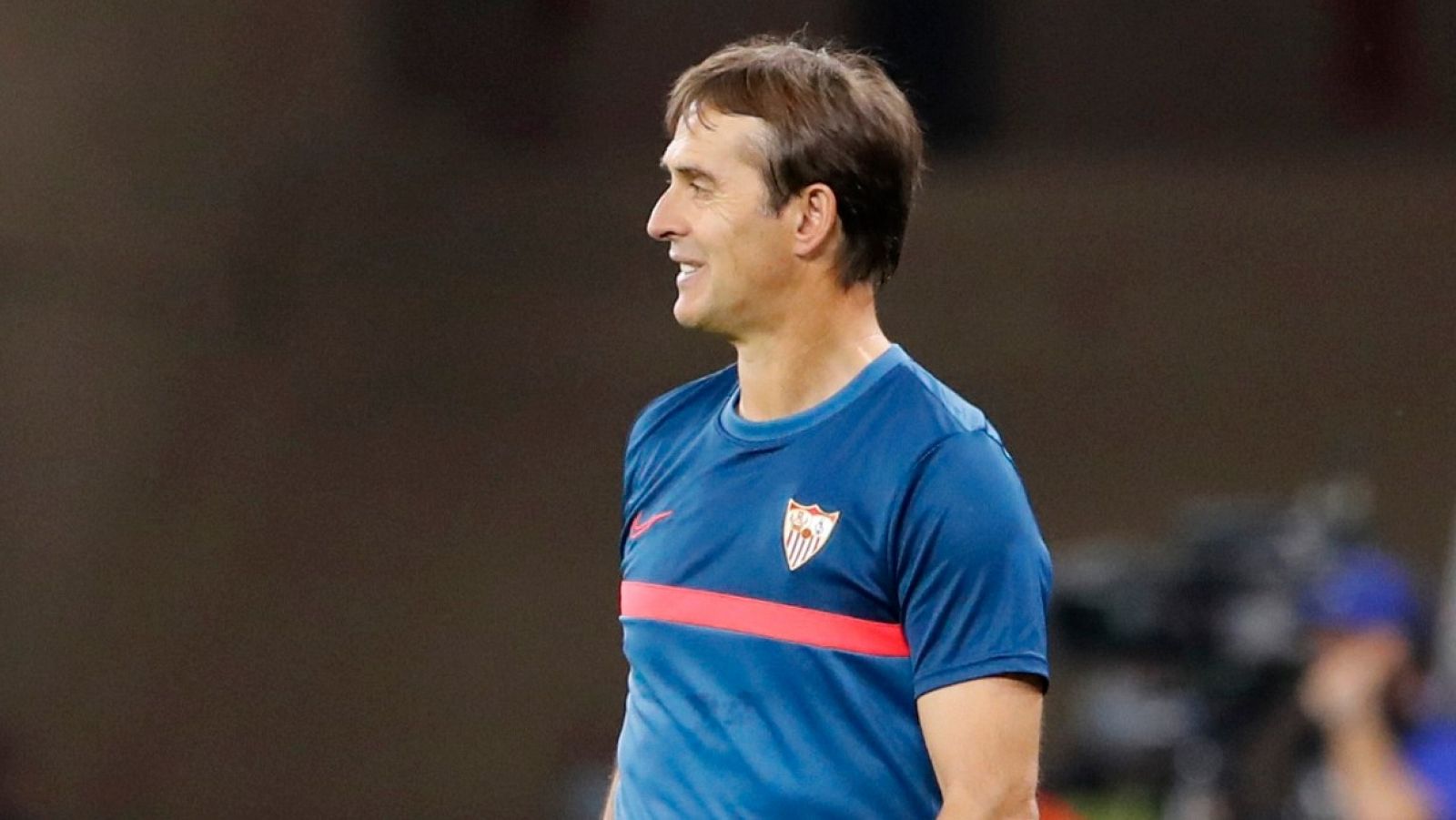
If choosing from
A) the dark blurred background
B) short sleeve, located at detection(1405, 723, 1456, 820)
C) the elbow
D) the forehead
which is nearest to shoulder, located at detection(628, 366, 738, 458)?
the forehead

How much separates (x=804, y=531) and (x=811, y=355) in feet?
0.60

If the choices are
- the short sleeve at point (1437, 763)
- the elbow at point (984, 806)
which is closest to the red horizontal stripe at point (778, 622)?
the elbow at point (984, 806)

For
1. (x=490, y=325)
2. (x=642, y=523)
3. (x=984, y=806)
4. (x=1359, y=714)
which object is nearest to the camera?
(x=984, y=806)

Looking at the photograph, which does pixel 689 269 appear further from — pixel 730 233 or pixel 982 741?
pixel 982 741

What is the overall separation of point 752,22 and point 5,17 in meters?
1.58

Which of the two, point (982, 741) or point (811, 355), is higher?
point (811, 355)

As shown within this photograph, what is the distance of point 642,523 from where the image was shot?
1.80m

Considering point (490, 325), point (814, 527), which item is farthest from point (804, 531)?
point (490, 325)

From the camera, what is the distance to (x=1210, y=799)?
12.9ft

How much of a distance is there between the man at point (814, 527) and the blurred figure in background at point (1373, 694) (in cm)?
237

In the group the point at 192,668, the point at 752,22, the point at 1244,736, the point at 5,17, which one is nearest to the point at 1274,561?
the point at 1244,736

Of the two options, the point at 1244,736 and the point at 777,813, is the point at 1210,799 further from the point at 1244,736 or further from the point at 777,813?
the point at 777,813

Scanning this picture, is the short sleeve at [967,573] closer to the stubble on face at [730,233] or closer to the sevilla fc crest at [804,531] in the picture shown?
the sevilla fc crest at [804,531]

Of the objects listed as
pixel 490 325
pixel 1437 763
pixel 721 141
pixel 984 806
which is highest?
pixel 721 141
